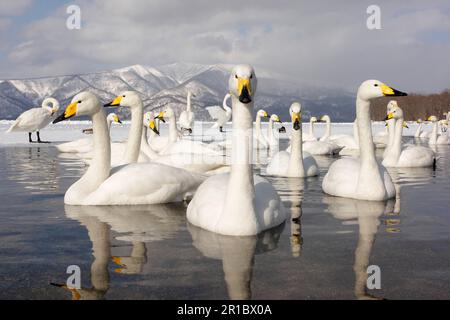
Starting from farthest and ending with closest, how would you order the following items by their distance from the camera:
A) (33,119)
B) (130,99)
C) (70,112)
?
(33,119), (130,99), (70,112)

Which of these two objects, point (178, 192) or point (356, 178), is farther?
point (356, 178)

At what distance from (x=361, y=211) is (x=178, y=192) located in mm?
2926

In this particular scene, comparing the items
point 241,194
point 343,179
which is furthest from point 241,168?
point 343,179

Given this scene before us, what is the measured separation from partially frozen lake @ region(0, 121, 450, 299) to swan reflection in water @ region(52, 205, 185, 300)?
0.04 feet

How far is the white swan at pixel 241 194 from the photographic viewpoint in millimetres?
6141

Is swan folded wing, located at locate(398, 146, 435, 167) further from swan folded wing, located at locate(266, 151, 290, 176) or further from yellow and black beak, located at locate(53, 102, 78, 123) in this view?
yellow and black beak, located at locate(53, 102, 78, 123)

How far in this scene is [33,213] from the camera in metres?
8.40

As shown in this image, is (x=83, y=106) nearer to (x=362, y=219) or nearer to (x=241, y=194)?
(x=241, y=194)

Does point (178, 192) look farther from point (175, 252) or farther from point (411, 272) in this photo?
point (411, 272)

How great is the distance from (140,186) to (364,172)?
385 centimetres

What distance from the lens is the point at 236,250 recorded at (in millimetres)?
5895

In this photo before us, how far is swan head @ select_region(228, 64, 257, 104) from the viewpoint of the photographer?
→ 5.77m

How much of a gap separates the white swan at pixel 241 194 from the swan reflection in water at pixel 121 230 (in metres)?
0.64

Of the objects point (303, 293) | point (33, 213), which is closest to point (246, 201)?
point (303, 293)
